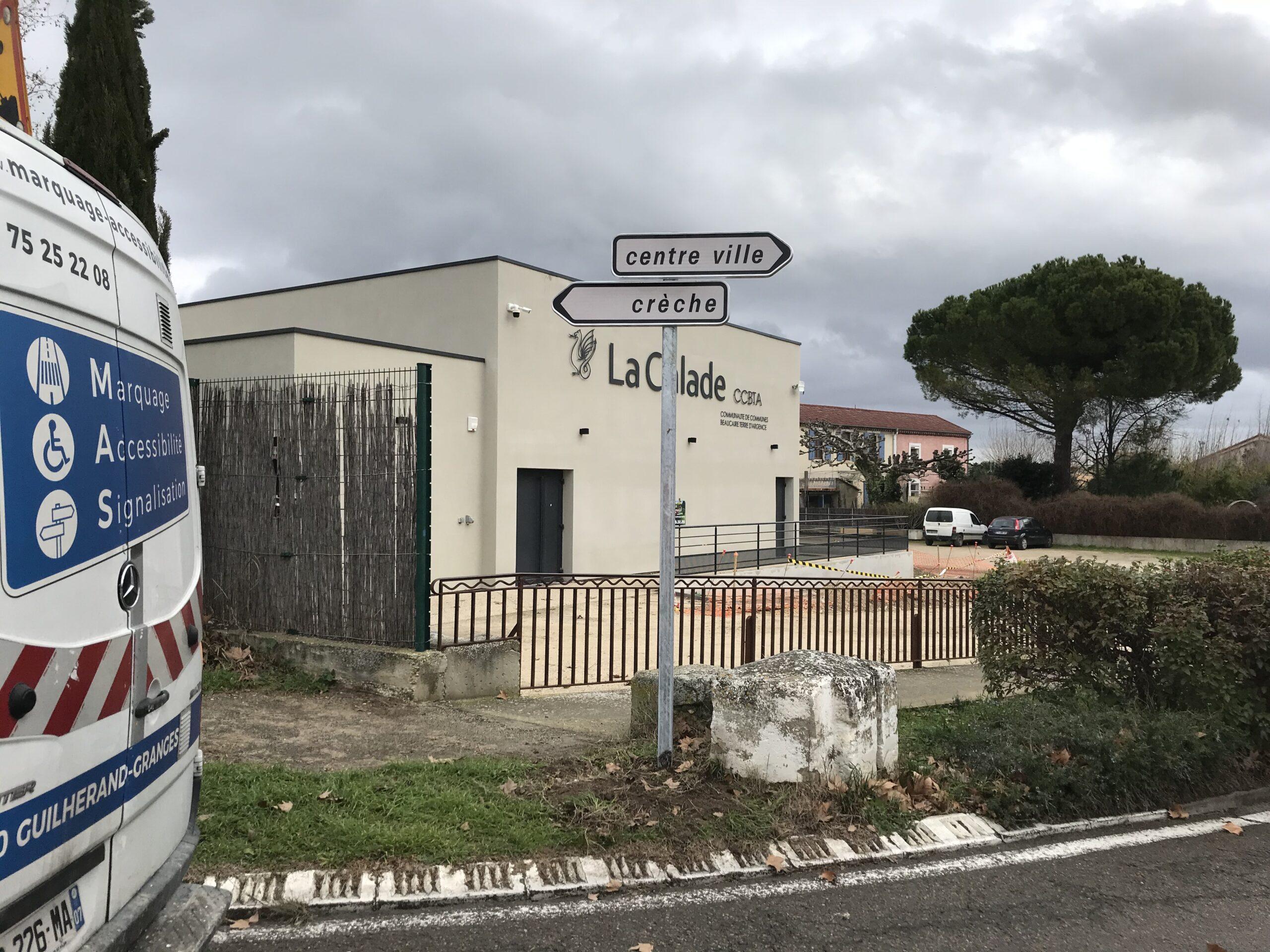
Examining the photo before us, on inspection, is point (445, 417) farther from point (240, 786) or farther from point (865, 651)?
point (240, 786)

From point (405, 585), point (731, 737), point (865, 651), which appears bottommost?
point (865, 651)

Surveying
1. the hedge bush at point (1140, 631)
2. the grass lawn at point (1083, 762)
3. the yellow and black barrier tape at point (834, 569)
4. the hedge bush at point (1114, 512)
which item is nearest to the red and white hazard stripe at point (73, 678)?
the grass lawn at point (1083, 762)

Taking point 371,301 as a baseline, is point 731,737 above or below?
below

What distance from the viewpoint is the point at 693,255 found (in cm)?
518

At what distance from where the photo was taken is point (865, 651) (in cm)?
1238

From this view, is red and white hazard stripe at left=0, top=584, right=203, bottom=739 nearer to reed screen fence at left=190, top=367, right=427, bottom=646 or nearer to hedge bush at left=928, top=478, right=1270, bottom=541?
reed screen fence at left=190, top=367, right=427, bottom=646

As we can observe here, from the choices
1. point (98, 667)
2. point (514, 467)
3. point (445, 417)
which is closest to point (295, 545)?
point (98, 667)

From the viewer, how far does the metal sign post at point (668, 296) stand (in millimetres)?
5137

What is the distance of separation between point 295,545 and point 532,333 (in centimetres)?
919

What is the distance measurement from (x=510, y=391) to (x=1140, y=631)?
11758mm

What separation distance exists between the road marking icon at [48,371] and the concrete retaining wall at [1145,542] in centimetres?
4104

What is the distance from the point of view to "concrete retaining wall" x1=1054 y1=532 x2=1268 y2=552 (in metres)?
37.5

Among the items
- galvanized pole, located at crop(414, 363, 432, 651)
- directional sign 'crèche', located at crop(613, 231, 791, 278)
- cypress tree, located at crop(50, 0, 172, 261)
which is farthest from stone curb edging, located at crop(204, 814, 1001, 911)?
cypress tree, located at crop(50, 0, 172, 261)

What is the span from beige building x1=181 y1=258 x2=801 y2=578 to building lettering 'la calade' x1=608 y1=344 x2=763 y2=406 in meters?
0.05
